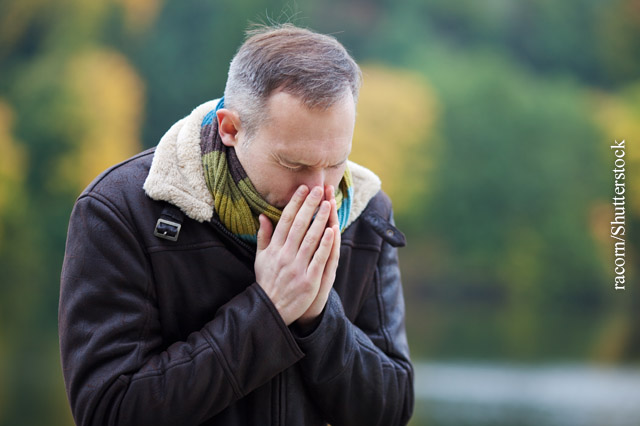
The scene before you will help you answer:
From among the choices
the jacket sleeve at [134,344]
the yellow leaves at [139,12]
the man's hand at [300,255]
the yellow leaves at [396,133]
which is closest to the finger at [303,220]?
the man's hand at [300,255]

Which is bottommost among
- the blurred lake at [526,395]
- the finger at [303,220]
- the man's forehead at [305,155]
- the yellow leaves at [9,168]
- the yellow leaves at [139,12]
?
the blurred lake at [526,395]

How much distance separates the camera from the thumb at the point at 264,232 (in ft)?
6.61

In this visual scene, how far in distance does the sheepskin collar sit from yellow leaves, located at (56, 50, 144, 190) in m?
18.0

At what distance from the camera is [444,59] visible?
83.4 feet

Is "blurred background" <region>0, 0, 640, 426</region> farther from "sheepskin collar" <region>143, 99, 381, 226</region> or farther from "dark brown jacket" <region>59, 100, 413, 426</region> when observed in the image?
"sheepskin collar" <region>143, 99, 381, 226</region>

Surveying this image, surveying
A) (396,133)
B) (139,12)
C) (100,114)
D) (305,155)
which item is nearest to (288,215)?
(305,155)

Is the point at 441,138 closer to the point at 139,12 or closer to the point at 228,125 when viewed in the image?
the point at 139,12

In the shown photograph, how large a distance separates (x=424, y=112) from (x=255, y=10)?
535 centimetres

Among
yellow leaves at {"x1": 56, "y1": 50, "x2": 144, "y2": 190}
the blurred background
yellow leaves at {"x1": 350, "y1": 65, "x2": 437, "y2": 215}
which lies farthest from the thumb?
yellow leaves at {"x1": 350, "y1": 65, "x2": 437, "y2": 215}

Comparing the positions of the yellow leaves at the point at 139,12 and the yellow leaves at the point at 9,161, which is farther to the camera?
the yellow leaves at the point at 139,12

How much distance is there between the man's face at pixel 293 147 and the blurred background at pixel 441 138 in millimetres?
13975

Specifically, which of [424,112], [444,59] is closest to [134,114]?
[424,112]

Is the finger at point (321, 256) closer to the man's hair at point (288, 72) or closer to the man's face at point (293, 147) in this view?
the man's face at point (293, 147)

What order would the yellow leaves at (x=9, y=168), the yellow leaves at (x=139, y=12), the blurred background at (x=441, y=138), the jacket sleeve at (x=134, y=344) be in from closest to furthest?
1. the jacket sleeve at (x=134, y=344)
2. the blurred background at (x=441, y=138)
3. the yellow leaves at (x=9, y=168)
4. the yellow leaves at (x=139, y=12)
